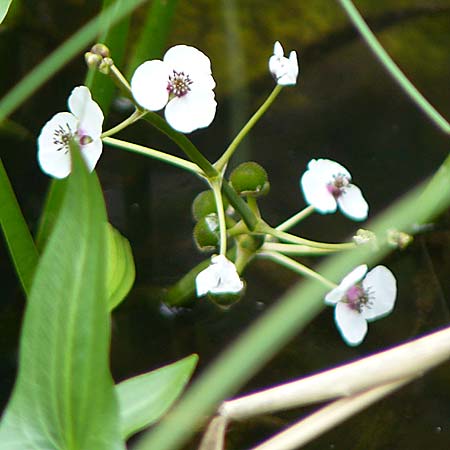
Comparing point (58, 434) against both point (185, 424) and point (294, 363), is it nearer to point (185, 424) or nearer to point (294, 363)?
point (185, 424)

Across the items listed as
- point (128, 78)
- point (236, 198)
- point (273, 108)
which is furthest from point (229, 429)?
point (273, 108)

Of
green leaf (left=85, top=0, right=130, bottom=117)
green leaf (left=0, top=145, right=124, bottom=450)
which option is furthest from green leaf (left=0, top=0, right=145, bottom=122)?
green leaf (left=0, top=145, right=124, bottom=450)

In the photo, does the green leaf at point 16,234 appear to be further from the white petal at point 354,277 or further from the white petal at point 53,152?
the white petal at point 354,277

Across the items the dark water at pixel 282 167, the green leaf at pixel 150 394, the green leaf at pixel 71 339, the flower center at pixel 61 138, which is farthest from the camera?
the dark water at pixel 282 167

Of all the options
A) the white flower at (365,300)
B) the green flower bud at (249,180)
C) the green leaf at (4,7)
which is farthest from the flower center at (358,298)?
the green leaf at (4,7)

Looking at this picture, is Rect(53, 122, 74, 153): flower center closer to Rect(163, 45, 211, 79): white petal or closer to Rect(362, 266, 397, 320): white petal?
Rect(163, 45, 211, 79): white petal

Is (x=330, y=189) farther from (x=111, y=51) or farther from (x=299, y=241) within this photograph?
(x=111, y=51)
